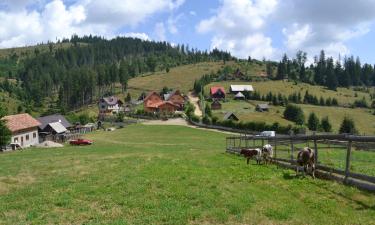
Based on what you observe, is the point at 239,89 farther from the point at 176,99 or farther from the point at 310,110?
Result: the point at 310,110

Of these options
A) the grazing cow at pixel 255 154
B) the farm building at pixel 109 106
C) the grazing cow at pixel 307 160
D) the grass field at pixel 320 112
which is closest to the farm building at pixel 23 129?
the grass field at pixel 320 112

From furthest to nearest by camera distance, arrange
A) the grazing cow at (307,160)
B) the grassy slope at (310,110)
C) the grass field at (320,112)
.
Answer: the grass field at (320,112)
the grassy slope at (310,110)
the grazing cow at (307,160)

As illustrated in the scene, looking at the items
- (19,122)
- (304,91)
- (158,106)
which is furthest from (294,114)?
(19,122)

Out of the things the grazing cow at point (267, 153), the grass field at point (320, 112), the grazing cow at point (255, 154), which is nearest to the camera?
the grazing cow at point (267, 153)

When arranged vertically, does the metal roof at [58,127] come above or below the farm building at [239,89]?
below

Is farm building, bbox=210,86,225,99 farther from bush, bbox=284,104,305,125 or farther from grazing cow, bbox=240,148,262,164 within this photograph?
grazing cow, bbox=240,148,262,164

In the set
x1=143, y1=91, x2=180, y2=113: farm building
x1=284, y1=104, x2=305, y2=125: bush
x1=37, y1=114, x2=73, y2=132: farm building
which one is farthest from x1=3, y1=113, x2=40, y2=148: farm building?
x1=143, y1=91, x2=180, y2=113: farm building

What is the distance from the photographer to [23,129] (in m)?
85.6

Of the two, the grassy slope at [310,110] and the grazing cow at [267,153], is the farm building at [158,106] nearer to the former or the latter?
the grassy slope at [310,110]

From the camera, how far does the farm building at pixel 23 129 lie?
82.7 meters

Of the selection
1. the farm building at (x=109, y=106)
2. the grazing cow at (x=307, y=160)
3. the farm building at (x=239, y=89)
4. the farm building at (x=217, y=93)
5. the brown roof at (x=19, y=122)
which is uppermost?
the farm building at (x=239, y=89)

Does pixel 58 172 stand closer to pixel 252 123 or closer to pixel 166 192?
pixel 166 192

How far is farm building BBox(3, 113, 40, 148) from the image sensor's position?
271ft

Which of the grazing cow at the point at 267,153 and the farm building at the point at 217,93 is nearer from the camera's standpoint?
the grazing cow at the point at 267,153
